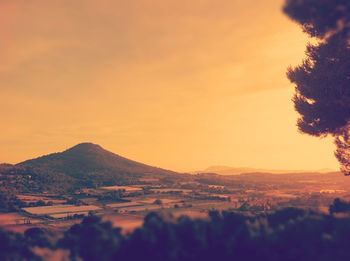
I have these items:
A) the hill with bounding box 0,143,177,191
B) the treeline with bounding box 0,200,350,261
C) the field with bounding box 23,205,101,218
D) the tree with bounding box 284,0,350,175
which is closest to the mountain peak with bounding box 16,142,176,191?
the hill with bounding box 0,143,177,191

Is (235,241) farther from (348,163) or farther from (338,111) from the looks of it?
(348,163)

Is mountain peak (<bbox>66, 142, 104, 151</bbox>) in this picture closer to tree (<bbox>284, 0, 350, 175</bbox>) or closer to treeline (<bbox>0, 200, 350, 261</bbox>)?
tree (<bbox>284, 0, 350, 175</bbox>)

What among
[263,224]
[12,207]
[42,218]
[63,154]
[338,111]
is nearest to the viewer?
[263,224]

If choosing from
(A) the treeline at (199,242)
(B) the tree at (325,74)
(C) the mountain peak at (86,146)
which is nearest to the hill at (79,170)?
(C) the mountain peak at (86,146)

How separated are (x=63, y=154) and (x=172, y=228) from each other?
150425 mm

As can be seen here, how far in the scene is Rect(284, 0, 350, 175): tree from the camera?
2441 cm

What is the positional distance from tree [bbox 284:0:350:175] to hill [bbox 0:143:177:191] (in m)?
79.3

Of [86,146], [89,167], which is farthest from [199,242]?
[86,146]

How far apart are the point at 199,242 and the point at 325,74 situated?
18.9m

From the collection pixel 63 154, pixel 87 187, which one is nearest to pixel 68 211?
pixel 87 187

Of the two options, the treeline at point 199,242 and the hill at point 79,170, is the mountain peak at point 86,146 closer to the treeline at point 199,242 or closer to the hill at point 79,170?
the hill at point 79,170

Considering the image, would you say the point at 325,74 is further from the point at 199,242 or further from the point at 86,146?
the point at 86,146

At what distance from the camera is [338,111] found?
27.3 meters

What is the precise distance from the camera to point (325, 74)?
27.3 m
